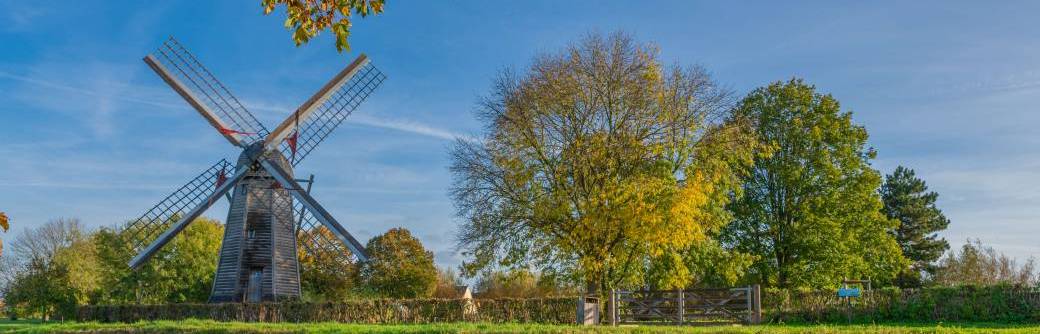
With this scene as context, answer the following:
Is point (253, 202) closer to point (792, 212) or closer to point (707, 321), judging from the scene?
point (707, 321)

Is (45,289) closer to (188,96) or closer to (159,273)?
(159,273)

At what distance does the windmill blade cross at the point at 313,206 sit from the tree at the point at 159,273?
24.6 m

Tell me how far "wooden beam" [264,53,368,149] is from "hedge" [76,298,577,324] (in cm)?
812

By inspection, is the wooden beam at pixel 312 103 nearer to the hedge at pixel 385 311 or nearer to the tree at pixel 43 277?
the hedge at pixel 385 311

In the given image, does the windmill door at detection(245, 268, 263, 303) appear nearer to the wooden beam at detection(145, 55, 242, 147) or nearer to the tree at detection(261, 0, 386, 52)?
the wooden beam at detection(145, 55, 242, 147)

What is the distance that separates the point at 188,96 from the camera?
3412cm

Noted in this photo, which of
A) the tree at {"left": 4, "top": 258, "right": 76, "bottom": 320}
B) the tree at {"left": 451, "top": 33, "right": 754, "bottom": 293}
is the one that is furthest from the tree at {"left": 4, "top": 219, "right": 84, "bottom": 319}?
the tree at {"left": 451, "top": 33, "right": 754, "bottom": 293}

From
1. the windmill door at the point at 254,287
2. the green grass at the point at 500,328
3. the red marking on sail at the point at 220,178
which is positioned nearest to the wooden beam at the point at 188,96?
the red marking on sail at the point at 220,178

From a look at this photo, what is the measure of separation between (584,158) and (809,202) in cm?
1366

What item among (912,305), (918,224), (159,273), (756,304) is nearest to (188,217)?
(756,304)

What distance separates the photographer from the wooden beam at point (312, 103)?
33.7 m

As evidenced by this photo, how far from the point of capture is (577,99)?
26.6 metres

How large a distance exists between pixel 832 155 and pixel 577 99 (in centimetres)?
1440

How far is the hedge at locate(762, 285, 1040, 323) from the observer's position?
74.5ft
